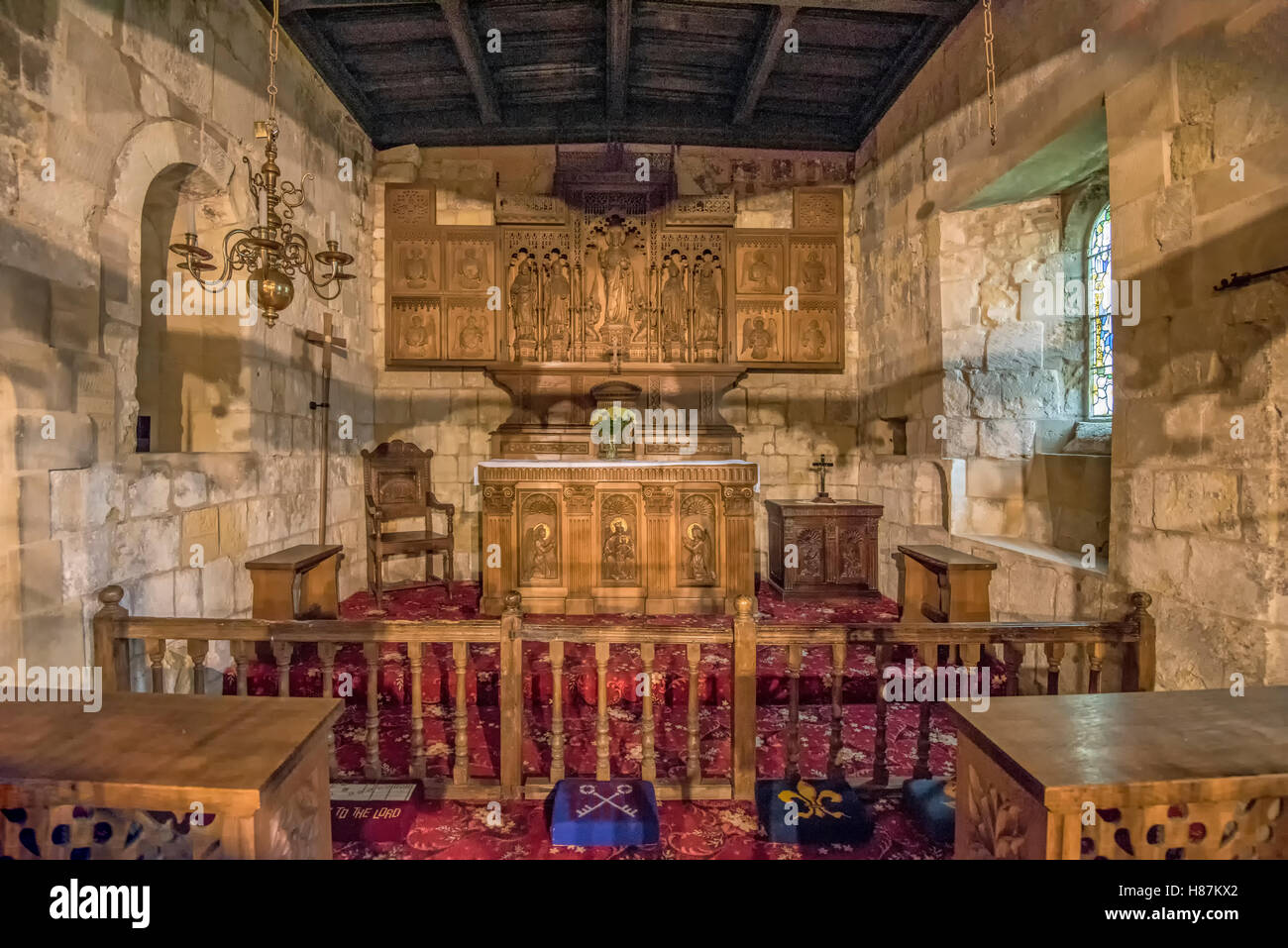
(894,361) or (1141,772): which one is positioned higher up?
(894,361)

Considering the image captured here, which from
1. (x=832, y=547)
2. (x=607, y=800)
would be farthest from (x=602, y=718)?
(x=832, y=547)

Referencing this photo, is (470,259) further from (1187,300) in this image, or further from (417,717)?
(1187,300)

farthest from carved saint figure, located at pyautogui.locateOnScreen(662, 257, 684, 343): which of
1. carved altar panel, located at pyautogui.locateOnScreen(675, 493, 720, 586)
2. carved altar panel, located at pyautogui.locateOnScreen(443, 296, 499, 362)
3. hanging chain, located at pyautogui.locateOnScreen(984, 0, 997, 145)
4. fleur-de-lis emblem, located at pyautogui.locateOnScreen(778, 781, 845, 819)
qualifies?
fleur-de-lis emblem, located at pyautogui.locateOnScreen(778, 781, 845, 819)

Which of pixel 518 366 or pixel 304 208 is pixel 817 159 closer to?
pixel 518 366

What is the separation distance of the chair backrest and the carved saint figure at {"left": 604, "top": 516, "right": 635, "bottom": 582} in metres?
1.87

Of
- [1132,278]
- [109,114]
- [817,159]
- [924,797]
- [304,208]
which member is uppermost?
[817,159]

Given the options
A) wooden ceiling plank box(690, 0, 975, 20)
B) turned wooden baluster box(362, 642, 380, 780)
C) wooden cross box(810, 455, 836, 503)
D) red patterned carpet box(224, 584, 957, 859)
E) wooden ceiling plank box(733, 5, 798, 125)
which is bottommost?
red patterned carpet box(224, 584, 957, 859)

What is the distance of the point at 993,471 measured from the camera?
186 inches

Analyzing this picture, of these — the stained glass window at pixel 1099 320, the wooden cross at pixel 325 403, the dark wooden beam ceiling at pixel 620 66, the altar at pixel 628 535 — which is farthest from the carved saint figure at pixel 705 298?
the wooden cross at pixel 325 403

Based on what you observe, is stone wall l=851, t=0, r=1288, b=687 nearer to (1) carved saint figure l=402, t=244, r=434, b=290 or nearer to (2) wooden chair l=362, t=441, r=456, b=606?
(2) wooden chair l=362, t=441, r=456, b=606

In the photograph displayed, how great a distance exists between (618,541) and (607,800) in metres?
2.80

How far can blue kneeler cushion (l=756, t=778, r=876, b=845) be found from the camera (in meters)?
2.22
